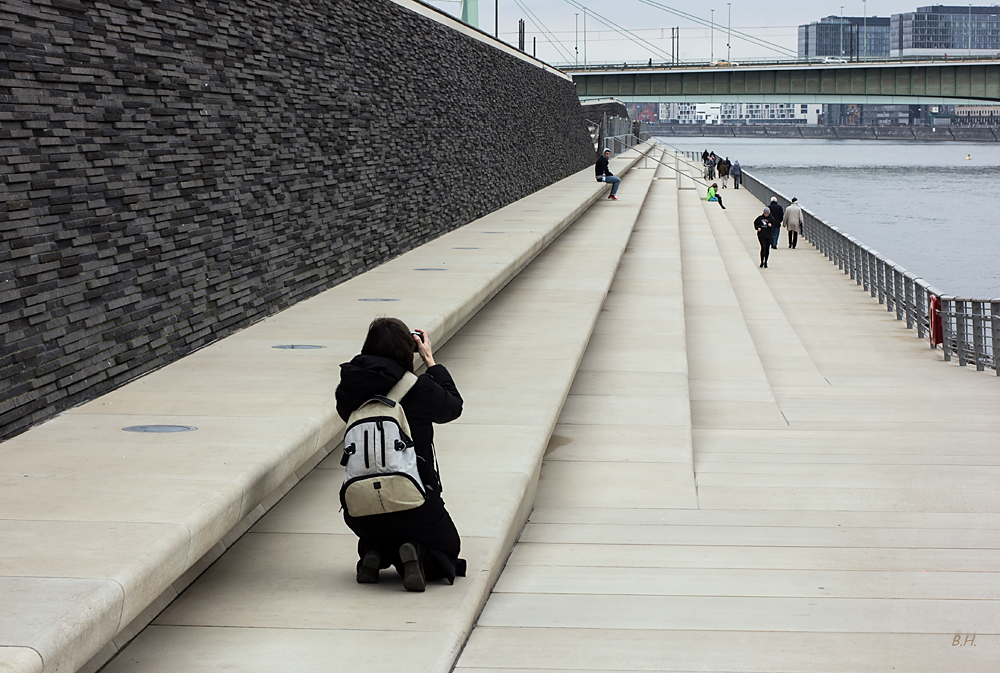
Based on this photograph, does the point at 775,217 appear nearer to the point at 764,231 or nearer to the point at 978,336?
the point at 764,231

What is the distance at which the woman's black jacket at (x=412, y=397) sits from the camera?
4355 millimetres

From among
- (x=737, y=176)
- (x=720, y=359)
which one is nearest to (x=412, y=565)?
(x=720, y=359)

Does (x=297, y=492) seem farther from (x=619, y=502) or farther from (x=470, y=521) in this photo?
(x=619, y=502)

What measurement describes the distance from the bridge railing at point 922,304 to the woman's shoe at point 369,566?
10872 mm

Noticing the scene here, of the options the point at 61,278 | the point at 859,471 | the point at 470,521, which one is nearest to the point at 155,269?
the point at 61,278

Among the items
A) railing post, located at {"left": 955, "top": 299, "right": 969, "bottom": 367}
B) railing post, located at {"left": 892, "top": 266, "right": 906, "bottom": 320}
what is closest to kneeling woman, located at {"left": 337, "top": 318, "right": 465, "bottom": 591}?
railing post, located at {"left": 955, "top": 299, "right": 969, "bottom": 367}

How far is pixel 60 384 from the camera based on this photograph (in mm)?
5824

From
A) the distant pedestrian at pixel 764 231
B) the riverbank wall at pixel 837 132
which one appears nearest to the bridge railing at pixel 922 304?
the distant pedestrian at pixel 764 231

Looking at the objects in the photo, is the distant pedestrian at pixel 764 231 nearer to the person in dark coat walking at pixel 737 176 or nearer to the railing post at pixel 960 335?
the railing post at pixel 960 335

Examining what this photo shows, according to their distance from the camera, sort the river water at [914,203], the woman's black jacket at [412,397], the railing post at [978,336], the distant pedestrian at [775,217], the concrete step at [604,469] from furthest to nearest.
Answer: the river water at [914,203]
the distant pedestrian at [775,217]
the railing post at [978,336]
the concrete step at [604,469]
the woman's black jacket at [412,397]

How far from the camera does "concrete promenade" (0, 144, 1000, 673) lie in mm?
3924

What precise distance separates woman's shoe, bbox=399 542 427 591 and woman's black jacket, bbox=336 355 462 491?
0.26 m

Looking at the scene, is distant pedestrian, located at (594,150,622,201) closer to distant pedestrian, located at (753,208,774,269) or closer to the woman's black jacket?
distant pedestrian, located at (753,208,774,269)

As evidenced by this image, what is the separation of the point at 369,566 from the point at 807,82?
65.4 m
